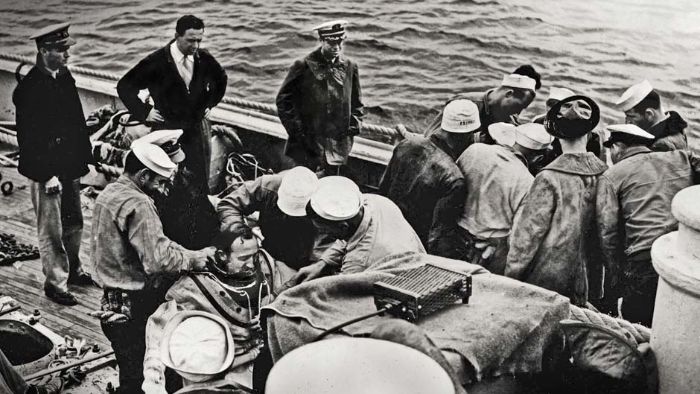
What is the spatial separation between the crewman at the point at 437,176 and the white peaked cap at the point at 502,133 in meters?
0.21

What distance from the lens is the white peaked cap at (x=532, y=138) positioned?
448cm

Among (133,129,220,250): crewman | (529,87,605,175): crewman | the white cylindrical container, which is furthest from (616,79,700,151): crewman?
(133,129,220,250): crewman

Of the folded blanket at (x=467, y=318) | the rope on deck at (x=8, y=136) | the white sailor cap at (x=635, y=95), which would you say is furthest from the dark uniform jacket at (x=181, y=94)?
the folded blanket at (x=467, y=318)

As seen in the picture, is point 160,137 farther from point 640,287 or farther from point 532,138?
point 640,287

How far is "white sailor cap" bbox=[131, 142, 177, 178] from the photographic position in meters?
3.95

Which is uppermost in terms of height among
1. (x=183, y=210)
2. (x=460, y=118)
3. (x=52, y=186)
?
(x=460, y=118)

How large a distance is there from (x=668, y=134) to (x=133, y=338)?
3287mm

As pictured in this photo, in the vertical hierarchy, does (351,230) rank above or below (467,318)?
below

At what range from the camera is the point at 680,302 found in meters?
2.52

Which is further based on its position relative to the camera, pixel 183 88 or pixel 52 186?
pixel 183 88

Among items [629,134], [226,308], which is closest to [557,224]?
[629,134]

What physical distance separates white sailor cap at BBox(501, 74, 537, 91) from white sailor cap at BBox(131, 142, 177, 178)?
2339 mm

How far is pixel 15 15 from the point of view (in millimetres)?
6145

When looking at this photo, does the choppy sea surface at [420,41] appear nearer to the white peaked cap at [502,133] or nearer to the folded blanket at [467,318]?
the white peaked cap at [502,133]
